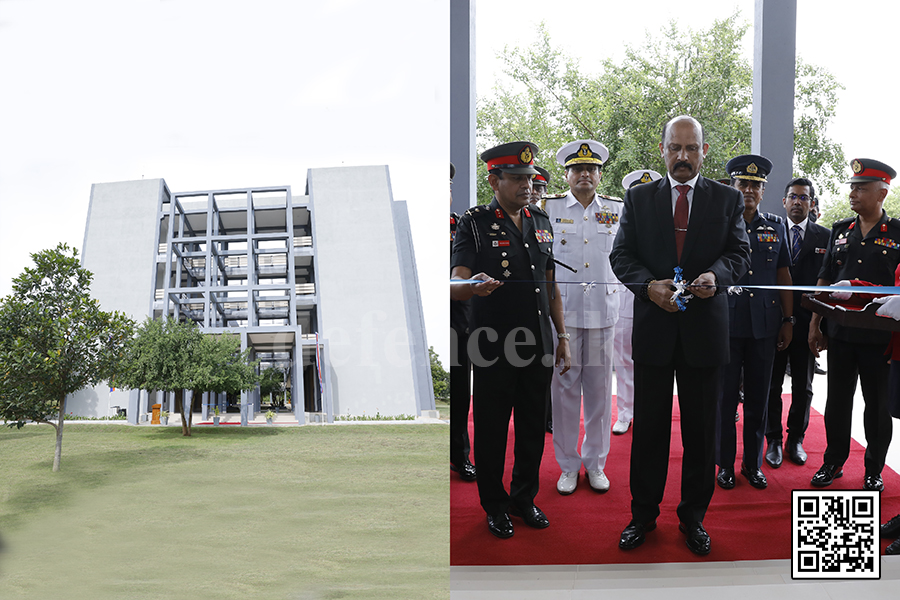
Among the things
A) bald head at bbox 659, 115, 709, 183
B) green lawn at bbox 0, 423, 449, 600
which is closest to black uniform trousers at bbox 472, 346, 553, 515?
green lawn at bbox 0, 423, 449, 600

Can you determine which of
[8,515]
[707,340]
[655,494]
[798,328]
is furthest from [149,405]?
[798,328]

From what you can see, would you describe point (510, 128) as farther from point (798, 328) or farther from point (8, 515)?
point (8, 515)

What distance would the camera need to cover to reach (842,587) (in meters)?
2.67

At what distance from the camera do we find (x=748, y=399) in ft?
9.57

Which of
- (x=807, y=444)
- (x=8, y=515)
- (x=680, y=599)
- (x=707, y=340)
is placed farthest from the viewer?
(x=807, y=444)

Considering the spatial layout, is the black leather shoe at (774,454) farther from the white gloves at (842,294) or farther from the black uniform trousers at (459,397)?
→ the black uniform trousers at (459,397)

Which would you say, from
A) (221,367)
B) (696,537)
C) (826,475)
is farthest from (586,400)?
(221,367)

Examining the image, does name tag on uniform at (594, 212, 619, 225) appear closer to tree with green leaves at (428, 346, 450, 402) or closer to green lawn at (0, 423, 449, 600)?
tree with green leaves at (428, 346, 450, 402)

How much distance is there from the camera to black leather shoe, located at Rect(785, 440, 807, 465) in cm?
288

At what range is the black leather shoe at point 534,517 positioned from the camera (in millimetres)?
2799

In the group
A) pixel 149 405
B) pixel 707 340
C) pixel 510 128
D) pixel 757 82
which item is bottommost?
pixel 149 405

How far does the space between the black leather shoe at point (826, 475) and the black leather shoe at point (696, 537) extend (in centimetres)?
57

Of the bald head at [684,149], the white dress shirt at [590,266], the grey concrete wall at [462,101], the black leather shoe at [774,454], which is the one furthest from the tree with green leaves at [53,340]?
the black leather shoe at [774,454]

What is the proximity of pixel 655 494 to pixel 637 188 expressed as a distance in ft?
4.33
